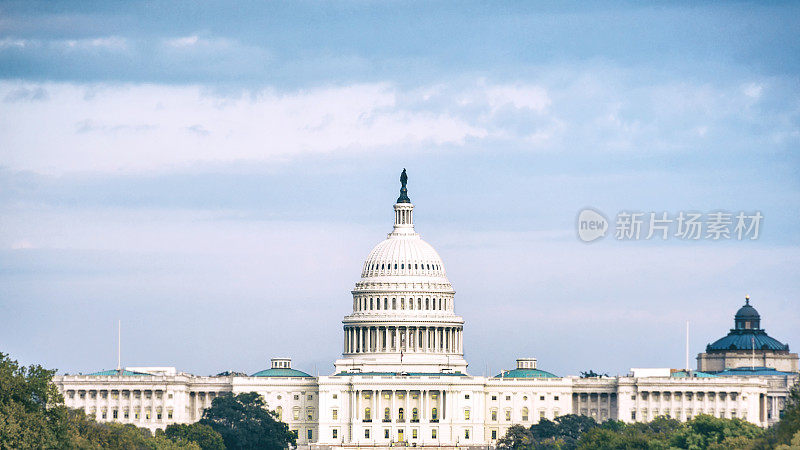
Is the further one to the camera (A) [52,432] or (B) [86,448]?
(B) [86,448]

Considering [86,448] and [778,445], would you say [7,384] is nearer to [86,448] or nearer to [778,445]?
[86,448]

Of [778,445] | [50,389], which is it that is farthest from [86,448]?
[778,445]

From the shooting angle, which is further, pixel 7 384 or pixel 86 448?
pixel 86 448

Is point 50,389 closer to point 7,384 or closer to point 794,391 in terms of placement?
point 7,384

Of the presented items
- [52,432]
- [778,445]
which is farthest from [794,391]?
[52,432]

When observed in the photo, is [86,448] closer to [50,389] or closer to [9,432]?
[50,389]

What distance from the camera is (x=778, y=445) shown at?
582ft

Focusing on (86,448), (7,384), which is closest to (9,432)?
(7,384)

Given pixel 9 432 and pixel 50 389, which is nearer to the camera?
pixel 9 432

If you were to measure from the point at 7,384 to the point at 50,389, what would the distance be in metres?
7.90

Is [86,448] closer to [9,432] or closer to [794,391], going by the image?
[9,432]

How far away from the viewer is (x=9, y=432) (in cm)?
17562

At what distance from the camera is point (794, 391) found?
183500 mm

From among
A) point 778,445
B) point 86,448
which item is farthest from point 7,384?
point 778,445
